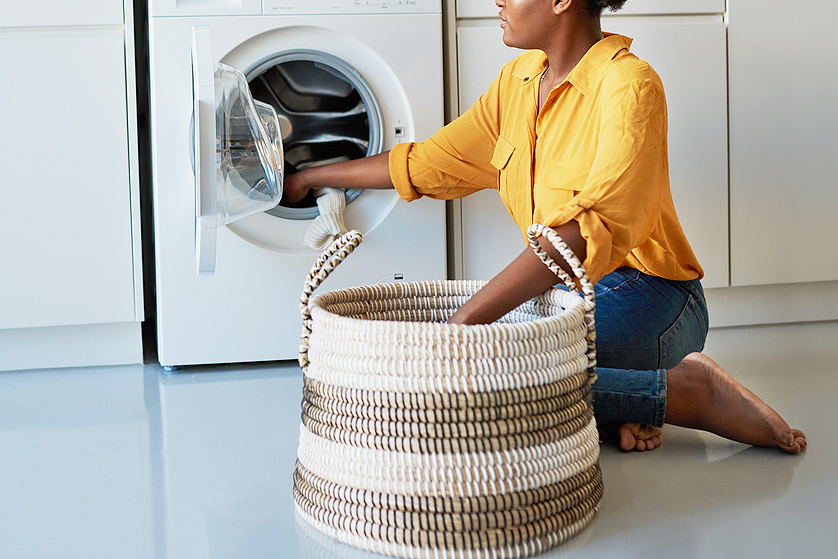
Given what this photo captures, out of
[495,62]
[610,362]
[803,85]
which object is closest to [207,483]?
[610,362]

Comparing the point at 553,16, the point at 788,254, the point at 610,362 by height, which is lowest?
the point at 610,362

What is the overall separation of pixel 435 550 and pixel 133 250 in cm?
121

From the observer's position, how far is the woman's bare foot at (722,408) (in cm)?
127

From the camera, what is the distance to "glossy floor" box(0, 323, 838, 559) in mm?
1008

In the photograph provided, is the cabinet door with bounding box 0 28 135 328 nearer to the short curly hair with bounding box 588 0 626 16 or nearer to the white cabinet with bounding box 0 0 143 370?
the white cabinet with bounding box 0 0 143 370

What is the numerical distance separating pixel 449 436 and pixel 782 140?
1.59 m

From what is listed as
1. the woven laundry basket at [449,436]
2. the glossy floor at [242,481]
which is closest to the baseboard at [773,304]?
the glossy floor at [242,481]

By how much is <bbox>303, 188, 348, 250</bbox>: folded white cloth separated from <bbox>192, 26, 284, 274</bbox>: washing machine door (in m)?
0.10

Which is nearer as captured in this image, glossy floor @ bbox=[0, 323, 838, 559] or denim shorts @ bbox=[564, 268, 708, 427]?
glossy floor @ bbox=[0, 323, 838, 559]

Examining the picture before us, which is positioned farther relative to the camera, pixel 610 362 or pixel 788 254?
pixel 788 254

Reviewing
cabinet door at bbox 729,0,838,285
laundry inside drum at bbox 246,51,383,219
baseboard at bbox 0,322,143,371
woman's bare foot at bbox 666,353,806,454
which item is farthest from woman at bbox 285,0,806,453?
baseboard at bbox 0,322,143,371

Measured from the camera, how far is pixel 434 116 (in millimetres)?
1886

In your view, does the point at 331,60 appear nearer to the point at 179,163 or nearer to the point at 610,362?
the point at 179,163

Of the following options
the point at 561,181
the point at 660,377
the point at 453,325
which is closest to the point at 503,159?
the point at 561,181
